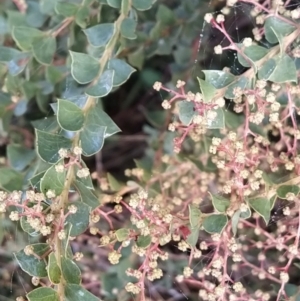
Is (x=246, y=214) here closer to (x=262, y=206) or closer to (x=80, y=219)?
(x=262, y=206)

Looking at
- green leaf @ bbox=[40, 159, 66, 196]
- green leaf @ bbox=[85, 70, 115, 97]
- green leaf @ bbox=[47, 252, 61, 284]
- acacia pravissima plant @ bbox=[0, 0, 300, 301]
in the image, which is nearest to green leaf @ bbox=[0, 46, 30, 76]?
acacia pravissima plant @ bbox=[0, 0, 300, 301]

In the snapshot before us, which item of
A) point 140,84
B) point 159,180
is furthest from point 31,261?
point 140,84

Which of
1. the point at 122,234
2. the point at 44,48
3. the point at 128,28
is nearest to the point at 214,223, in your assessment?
the point at 122,234


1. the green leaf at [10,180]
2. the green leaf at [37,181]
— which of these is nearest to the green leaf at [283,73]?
the green leaf at [37,181]

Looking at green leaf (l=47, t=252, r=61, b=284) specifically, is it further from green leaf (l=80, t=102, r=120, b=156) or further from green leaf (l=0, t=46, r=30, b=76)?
green leaf (l=0, t=46, r=30, b=76)

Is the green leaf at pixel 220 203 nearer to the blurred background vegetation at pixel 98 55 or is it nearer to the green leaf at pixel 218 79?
the green leaf at pixel 218 79
